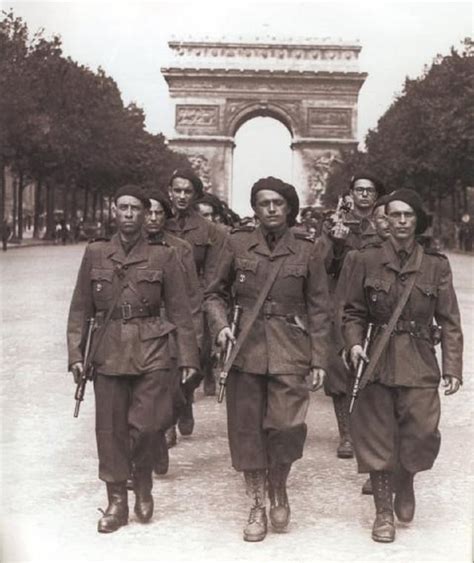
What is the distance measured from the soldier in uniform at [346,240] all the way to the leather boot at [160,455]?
140cm

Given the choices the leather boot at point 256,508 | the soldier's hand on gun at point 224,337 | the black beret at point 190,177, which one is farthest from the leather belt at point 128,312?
the black beret at point 190,177

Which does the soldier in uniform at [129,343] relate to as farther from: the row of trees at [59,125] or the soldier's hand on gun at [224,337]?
the row of trees at [59,125]

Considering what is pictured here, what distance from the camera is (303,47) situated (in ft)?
229

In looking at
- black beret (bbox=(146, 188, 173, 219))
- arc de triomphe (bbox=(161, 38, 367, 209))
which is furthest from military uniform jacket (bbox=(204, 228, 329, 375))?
arc de triomphe (bbox=(161, 38, 367, 209))

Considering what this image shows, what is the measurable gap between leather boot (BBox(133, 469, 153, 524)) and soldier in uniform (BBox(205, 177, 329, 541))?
500 millimetres

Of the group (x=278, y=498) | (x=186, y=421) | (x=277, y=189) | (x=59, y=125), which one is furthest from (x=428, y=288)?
(x=59, y=125)

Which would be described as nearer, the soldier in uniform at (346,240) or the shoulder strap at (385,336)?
the shoulder strap at (385,336)

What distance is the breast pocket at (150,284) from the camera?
6066 mm

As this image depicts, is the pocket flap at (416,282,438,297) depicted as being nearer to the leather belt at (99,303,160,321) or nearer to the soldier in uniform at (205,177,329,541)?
the soldier in uniform at (205,177,329,541)

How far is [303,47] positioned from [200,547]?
217 feet

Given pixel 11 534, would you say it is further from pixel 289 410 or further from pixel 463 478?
pixel 463 478

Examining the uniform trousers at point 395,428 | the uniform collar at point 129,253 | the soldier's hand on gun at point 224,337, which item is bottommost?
the uniform trousers at point 395,428

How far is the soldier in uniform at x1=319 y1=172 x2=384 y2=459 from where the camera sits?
25.7 feet

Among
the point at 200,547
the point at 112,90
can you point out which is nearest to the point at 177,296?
the point at 200,547
